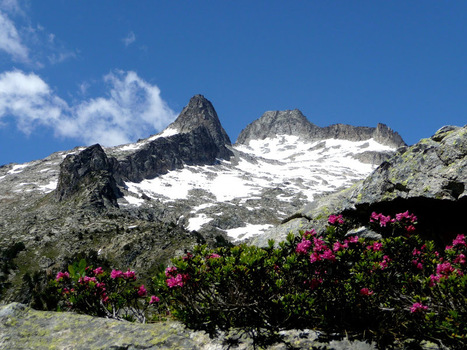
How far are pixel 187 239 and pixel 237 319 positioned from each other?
84.5 m

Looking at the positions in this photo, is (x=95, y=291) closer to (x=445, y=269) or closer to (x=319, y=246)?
(x=319, y=246)

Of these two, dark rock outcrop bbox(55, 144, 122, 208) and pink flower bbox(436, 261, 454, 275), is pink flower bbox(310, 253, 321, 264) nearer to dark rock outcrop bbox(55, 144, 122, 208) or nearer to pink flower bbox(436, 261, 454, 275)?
pink flower bbox(436, 261, 454, 275)

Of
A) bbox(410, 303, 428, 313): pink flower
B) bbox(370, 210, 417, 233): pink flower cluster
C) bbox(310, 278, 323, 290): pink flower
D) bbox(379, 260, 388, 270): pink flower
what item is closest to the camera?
bbox(410, 303, 428, 313): pink flower

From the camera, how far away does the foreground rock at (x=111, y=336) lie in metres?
6.18

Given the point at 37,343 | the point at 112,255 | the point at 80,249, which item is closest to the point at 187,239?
the point at 112,255

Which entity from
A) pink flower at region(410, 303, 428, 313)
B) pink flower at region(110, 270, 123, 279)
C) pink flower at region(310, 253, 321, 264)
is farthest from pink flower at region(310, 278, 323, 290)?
pink flower at region(110, 270, 123, 279)

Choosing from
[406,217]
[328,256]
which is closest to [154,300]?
[328,256]

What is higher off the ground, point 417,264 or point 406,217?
point 406,217

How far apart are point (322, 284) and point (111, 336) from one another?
4555 millimetres

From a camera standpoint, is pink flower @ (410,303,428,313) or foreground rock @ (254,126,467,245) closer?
pink flower @ (410,303,428,313)

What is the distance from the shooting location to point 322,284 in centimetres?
673

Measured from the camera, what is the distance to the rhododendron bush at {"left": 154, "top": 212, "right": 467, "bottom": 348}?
6.33 meters

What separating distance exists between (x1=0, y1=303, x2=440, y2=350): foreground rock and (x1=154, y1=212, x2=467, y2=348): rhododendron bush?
28 cm

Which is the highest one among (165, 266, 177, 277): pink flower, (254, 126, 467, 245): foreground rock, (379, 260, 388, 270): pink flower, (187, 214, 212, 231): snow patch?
(187, 214, 212, 231): snow patch
